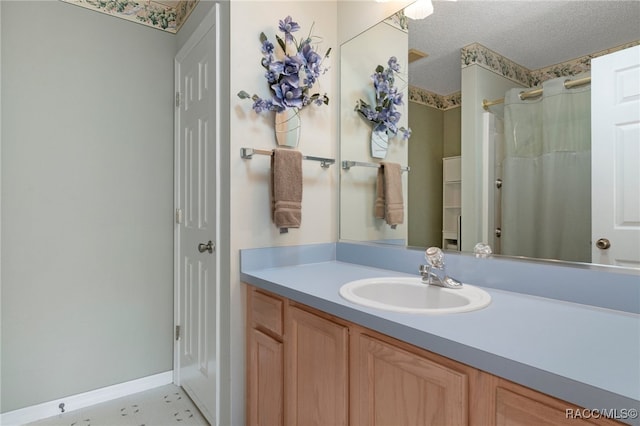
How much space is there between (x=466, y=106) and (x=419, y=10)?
0.54 metres

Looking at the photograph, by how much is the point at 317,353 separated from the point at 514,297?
66 centimetres

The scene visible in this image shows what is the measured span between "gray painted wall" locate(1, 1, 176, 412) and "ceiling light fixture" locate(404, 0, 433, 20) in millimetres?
1526

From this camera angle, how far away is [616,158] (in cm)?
94

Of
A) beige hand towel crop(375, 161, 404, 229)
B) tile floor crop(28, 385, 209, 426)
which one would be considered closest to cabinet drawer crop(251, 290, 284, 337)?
beige hand towel crop(375, 161, 404, 229)

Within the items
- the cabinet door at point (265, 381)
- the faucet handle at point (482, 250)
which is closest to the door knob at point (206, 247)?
the cabinet door at point (265, 381)

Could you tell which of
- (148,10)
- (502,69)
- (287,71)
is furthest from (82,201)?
(502,69)

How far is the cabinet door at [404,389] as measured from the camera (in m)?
0.73

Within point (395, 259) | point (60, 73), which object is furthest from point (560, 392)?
point (60, 73)

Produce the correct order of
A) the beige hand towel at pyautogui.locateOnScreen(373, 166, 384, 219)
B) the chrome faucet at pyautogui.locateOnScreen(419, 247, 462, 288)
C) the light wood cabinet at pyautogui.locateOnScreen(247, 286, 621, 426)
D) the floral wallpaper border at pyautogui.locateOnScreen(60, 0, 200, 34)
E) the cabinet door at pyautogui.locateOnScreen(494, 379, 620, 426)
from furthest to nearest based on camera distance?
the floral wallpaper border at pyautogui.locateOnScreen(60, 0, 200, 34) < the beige hand towel at pyautogui.locateOnScreen(373, 166, 384, 219) < the chrome faucet at pyautogui.locateOnScreen(419, 247, 462, 288) < the light wood cabinet at pyautogui.locateOnScreen(247, 286, 621, 426) < the cabinet door at pyautogui.locateOnScreen(494, 379, 620, 426)

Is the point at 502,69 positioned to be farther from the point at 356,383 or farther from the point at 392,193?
the point at 356,383

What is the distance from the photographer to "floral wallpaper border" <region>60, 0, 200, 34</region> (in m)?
1.93

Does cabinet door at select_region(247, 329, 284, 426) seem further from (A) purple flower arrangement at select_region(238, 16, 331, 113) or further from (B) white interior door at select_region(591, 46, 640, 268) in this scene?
(B) white interior door at select_region(591, 46, 640, 268)

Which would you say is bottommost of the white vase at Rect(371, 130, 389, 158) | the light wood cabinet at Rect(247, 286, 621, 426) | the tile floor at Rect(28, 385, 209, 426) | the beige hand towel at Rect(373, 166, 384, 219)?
the tile floor at Rect(28, 385, 209, 426)

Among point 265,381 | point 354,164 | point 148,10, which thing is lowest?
point 265,381
